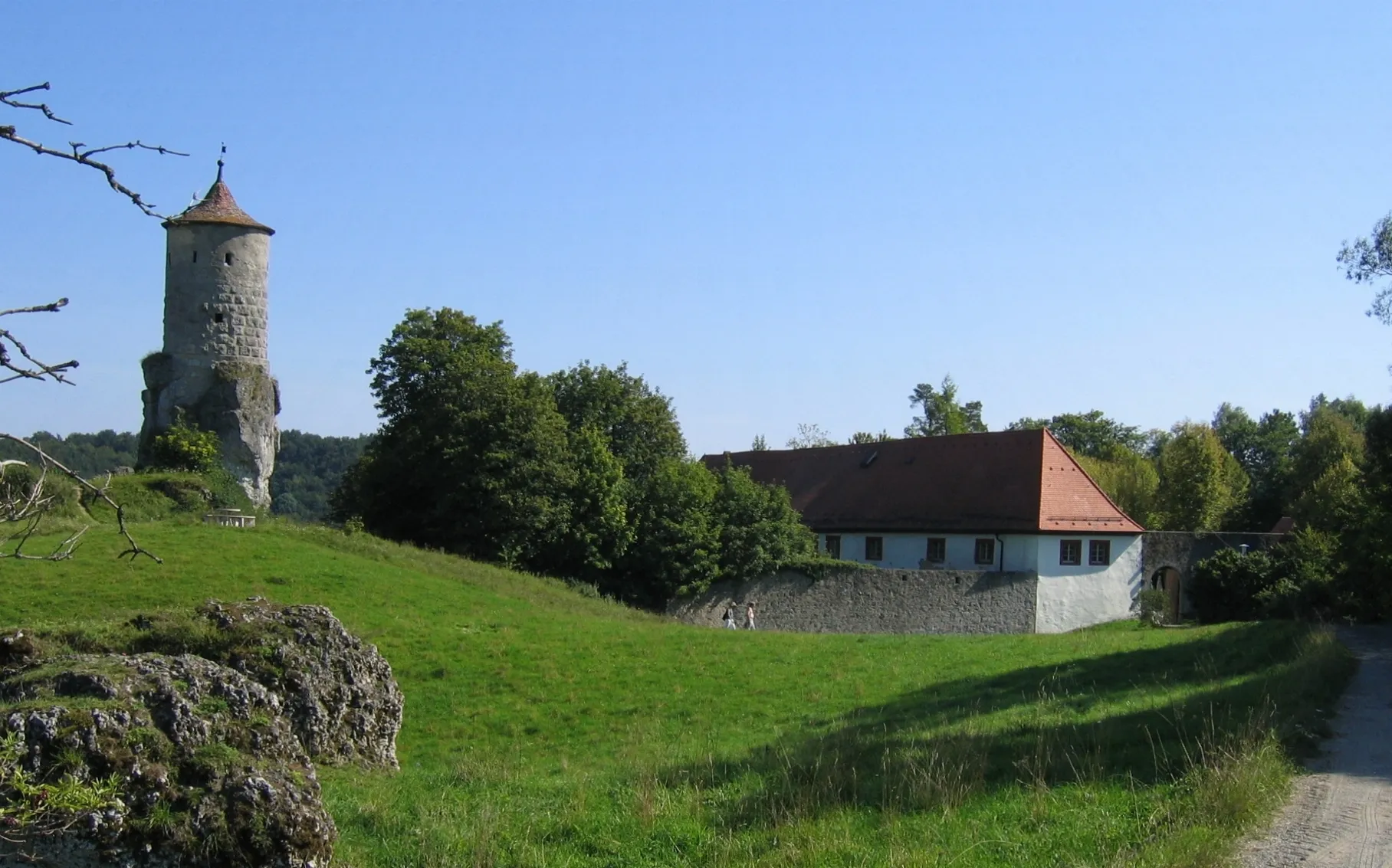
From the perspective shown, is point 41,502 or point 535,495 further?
point 535,495

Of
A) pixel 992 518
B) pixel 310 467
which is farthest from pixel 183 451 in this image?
pixel 310 467

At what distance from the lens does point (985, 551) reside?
143ft

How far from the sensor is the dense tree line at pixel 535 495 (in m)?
38.9

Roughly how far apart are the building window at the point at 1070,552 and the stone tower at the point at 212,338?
2719 cm

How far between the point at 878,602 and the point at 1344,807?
29.3 m

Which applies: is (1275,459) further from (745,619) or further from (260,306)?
(260,306)

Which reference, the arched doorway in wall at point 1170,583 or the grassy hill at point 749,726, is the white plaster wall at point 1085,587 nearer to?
the arched doorway in wall at point 1170,583

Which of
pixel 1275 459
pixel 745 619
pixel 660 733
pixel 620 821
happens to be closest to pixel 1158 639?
pixel 660 733

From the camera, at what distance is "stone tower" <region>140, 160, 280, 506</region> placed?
38.6 meters

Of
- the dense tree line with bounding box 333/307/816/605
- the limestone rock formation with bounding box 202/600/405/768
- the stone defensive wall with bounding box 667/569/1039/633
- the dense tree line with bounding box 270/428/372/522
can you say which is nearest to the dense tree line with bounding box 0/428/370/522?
the dense tree line with bounding box 270/428/372/522

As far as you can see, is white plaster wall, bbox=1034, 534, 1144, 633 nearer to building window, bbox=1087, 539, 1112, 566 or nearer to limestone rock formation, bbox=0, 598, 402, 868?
building window, bbox=1087, 539, 1112, 566

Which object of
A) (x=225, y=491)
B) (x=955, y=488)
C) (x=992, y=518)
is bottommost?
(x=225, y=491)

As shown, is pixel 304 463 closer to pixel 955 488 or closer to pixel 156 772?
pixel 955 488

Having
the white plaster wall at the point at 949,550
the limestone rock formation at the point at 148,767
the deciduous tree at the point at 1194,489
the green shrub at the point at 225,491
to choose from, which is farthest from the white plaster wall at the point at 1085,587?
the limestone rock formation at the point at 148,767
